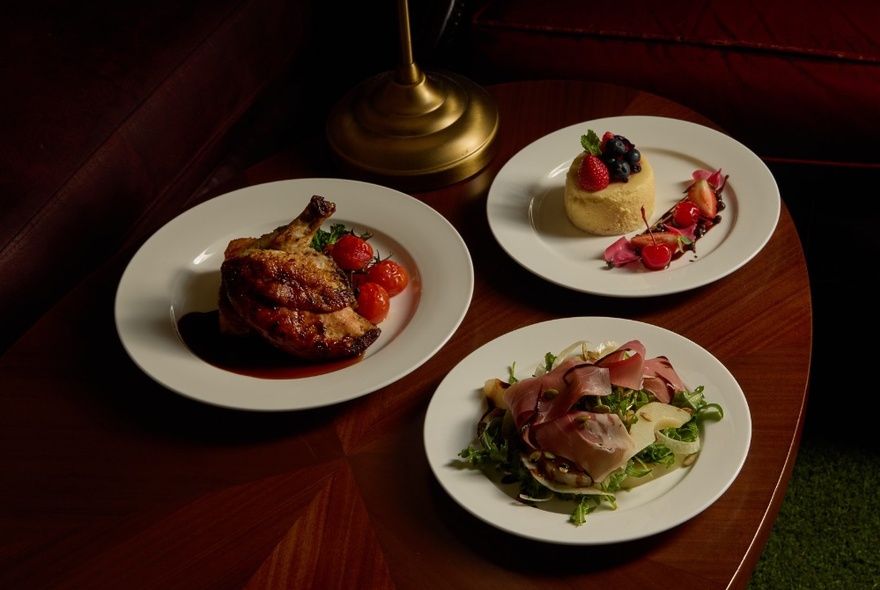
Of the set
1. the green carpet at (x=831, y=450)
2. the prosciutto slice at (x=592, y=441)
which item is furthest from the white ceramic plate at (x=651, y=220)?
the green carpet at (x=831, y=450)

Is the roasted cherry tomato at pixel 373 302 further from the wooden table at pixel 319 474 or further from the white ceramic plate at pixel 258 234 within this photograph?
the wooden table at pixel 319 474

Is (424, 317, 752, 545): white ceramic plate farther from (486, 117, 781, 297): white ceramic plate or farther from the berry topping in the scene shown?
the berry topping

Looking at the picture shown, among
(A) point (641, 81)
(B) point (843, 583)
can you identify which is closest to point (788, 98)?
(A) point (641, 81)

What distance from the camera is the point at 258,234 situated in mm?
1929

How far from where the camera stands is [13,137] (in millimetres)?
2334

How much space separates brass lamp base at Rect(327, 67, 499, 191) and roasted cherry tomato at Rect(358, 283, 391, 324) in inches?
13.9

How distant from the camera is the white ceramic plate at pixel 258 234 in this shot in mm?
1527

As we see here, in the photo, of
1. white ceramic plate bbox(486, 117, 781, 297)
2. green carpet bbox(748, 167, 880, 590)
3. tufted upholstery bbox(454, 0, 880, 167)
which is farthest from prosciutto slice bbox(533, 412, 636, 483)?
tufted upholstery bbox(454, 0, 880, 167)

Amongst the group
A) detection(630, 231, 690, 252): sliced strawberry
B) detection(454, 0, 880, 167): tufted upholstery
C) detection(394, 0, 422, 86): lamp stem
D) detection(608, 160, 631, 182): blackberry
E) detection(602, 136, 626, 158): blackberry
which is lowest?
detection(454, 0, 880, 167): tufted upholstery

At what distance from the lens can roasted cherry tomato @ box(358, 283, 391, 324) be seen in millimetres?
1711

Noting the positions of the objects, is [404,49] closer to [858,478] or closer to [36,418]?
[36,418]

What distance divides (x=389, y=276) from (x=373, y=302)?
0.27ft

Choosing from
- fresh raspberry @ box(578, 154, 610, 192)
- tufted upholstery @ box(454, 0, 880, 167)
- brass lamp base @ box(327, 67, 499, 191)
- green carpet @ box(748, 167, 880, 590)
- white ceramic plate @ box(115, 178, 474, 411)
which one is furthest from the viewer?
tufted upholstery @ box(454, 0, 880, 167)

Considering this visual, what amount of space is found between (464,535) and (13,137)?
67.8 inches
